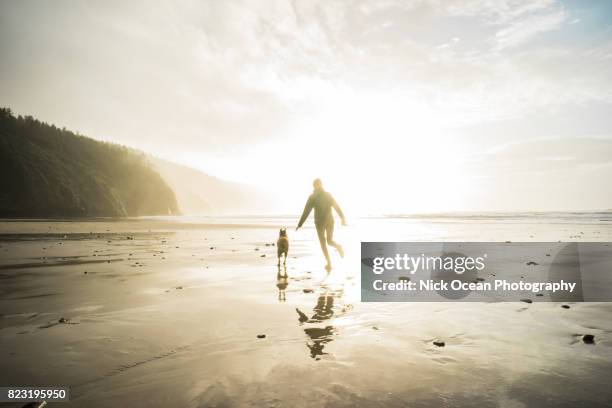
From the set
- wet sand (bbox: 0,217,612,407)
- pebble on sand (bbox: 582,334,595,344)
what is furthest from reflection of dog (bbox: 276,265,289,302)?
pebble on sand (bbox: 582,334,595,344)

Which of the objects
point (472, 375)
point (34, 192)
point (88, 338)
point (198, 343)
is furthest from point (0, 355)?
point (34, 192)

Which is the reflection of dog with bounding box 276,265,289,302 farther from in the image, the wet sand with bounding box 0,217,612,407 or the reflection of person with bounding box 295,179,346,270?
the reflection of person with bounding box 295,179,346,270

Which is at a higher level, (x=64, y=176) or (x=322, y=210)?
(x=64, y=176)

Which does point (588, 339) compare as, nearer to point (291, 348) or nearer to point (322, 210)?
point (291, 348)

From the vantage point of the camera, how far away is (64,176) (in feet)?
251

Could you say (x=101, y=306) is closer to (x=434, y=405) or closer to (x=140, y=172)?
(x=434, y=405)

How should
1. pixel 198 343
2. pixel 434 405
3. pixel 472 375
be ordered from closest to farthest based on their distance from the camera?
pixel 434 405, pixel 472 375, pixel 198 343

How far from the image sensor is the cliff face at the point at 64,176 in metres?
67.4

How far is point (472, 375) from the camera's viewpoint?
12.3 ft

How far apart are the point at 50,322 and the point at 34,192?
3245 inches

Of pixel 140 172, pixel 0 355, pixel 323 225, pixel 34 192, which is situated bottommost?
pixel 0 355

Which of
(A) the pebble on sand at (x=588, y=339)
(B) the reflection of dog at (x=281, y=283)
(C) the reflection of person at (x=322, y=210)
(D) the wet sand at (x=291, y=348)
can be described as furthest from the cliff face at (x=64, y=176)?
(A) the pebble on sand at (x=588, y=339)

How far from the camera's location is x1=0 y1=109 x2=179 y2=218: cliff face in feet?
221

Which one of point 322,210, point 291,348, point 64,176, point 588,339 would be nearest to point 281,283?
point 322,210
